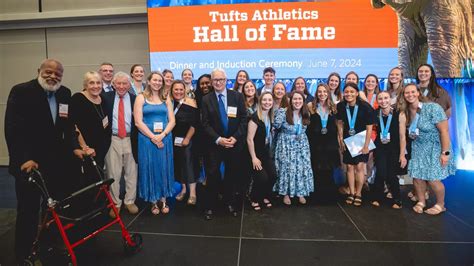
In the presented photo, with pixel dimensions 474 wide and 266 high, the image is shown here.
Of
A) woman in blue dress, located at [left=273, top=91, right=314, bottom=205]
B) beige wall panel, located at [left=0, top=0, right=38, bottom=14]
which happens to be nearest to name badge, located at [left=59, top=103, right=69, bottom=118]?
woman in blue dress, located at [left=273, top=91, right=314, bottom=205]

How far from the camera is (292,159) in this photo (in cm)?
342

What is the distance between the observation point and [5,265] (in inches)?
90.7

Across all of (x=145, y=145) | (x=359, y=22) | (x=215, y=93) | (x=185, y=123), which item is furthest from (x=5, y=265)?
(x=359, y=22)

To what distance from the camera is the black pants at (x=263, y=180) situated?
332 cm

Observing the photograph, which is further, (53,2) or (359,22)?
(53,2)

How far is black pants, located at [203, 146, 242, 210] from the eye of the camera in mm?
3121

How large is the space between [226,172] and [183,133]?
30.5 inches

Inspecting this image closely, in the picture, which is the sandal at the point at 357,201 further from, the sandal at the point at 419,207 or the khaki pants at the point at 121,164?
the khaki pants at the point at 121,164

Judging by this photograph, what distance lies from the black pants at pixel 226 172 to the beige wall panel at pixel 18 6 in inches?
229

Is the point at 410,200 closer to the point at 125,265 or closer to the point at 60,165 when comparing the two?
the point at 125,265

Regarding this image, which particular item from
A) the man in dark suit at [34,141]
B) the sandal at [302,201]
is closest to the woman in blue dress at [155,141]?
the man in dark suit at [34,141]

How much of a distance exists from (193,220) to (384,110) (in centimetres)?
274

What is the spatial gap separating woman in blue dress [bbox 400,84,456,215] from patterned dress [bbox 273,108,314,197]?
1233mm

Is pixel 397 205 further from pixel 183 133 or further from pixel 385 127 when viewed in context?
pixel 183 133
